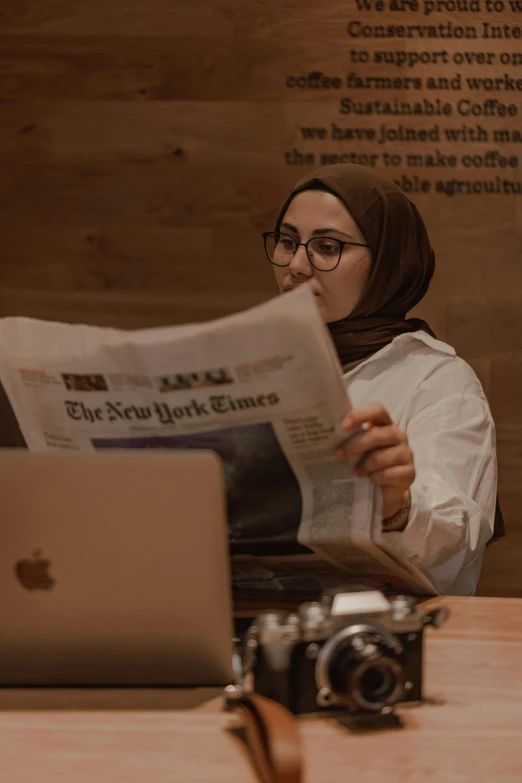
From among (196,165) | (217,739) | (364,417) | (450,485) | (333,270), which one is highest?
(196,165)

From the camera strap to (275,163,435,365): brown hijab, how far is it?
3.74ft

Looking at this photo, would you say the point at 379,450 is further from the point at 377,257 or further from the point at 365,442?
the point at 377,257

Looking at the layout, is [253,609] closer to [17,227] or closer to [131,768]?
[131,768]

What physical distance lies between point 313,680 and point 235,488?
1.12 feet

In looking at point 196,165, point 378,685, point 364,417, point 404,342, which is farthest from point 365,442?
point 196,165

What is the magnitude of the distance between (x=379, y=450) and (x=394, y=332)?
82 cm

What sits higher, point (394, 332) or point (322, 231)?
point (322, 231)

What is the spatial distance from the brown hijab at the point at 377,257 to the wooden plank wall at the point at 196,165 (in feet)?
2.70

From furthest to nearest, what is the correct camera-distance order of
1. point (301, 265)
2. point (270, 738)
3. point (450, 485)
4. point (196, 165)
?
1. point (196, 165)
2. point (301, 265)
3. point (450, 485)
4. point (270, 738)

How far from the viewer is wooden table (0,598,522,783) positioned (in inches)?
27.1

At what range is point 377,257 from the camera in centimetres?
183

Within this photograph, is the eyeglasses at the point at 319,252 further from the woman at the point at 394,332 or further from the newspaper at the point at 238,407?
the newspaper at the point at 238,407

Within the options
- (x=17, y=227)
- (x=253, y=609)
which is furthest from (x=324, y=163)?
(x=253, y=609)

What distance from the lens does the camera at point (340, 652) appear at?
2.48 ft
